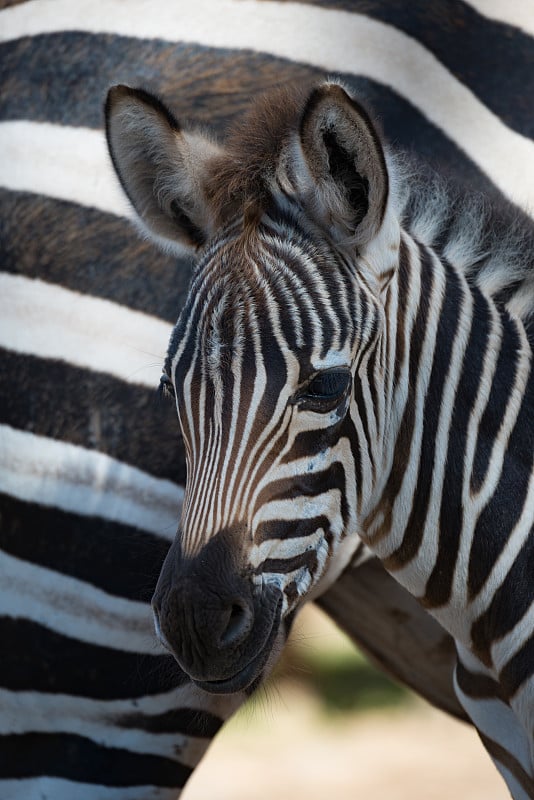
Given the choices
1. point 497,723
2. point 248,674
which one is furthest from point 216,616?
point 497,723

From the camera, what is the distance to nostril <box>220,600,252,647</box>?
8.20 feet

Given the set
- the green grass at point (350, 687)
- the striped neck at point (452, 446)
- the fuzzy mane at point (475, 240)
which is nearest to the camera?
the striped neck at point (452, 446)

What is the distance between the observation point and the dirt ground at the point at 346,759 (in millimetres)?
7859

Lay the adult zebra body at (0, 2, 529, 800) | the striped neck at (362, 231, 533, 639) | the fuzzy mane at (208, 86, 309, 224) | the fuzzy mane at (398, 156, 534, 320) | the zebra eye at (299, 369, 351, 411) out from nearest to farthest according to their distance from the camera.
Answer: the zebra eye at (299, 369, 351, 411) < the fuzzy mane at (208, 86, 309, 224) < the striped neck at (362, 231, 533, 639) < the fuzzy mane at (398, 156, 534, 320) < the adult zebra body at (0, 2, 529, 800)

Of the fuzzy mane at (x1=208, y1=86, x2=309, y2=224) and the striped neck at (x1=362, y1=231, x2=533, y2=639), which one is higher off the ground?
the fuzzy mane at (x1=208, y1=86, x2=309, y2=224)

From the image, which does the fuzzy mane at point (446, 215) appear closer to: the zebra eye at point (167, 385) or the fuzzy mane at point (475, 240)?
the fuzzy mane at point (475, 240)

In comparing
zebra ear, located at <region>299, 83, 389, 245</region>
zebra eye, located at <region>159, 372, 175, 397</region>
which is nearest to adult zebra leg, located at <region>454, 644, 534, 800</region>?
zebra eye, located at <region>159, 372, 175, 397</region>

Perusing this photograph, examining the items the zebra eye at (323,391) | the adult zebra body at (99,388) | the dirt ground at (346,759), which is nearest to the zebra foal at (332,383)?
the zebra eye at (323,391)

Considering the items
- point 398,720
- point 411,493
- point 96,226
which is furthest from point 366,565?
point 398,720

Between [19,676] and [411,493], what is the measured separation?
1764 mm

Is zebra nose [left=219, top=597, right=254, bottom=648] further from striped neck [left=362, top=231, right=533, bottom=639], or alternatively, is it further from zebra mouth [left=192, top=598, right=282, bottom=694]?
striped neck [left=362, top=231, right=533, bottom=639]

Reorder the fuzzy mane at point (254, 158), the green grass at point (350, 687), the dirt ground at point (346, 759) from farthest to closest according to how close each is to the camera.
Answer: the green grass at point (350, 687) → the dirt ground at point (346, 759) → the fuzzy mane at point (254, 158)

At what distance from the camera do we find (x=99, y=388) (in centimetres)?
380

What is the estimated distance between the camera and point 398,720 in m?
9.30
